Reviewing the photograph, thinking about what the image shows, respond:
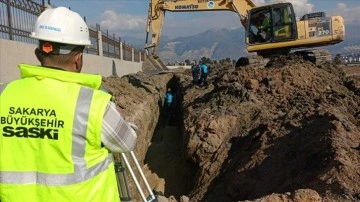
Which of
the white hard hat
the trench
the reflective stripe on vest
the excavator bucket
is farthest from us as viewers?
the excavator bucket

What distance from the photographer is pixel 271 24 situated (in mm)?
14875

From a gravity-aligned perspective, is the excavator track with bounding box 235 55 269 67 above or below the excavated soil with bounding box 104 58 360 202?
above

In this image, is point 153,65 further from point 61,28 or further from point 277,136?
point 61,28

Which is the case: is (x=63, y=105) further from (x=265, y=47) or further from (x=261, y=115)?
(x=265, y=47)

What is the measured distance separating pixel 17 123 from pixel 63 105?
240 mm

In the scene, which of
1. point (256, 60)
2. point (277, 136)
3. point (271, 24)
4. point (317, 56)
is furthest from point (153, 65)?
point (277, 136)

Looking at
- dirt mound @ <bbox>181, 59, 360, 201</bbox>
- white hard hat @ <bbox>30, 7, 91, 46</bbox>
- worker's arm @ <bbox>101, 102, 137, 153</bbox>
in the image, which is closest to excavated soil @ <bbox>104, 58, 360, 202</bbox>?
dirt mound @ <bbox>181, 59, 360, 201</bbox>

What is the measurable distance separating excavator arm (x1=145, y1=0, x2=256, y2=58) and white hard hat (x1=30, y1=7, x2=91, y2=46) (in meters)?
14.3

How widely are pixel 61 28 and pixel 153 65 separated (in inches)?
677

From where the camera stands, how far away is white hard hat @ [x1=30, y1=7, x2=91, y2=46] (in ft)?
6.85

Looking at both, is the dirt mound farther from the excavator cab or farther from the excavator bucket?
the excavator bucket

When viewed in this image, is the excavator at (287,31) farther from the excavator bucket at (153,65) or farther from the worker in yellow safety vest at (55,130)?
the worker in yellow safety vest at (55,130)

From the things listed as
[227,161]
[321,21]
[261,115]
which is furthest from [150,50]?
[227,161]

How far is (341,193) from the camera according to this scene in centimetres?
482
